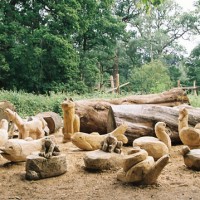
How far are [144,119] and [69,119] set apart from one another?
1.37 metres

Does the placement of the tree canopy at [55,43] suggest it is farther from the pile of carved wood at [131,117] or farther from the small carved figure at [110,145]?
the small carved figure at [110,145]

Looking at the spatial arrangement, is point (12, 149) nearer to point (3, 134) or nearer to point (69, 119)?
point (3, 134)

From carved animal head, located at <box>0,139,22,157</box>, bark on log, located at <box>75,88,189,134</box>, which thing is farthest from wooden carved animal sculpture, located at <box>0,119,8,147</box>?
bark on log, located at <box>75,88,189,134</box>

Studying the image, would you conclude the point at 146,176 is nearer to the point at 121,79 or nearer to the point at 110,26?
the point at 110,26

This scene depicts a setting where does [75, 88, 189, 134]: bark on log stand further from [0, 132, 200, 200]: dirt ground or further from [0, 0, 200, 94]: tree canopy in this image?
[0, 0, 200, 94]: tree canopy

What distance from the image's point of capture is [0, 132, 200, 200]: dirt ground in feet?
10.3

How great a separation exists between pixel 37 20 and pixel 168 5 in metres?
11.9

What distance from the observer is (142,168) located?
3338mm

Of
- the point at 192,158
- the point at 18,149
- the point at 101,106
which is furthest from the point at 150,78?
the point at 18,149

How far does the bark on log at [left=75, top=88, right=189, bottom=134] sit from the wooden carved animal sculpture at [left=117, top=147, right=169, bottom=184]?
3.35m

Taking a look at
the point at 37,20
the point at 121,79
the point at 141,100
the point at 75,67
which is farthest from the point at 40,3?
the point at 141,100

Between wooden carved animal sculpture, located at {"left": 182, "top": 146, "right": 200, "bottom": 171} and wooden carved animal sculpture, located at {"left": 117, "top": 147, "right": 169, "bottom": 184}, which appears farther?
wooden carved animal sculpture, located at {"left": 182, "top": 146, "right": 200, "bottom": 171}

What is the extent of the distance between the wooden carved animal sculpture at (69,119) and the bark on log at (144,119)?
0.66 metres

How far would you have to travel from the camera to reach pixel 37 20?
62.7ft
